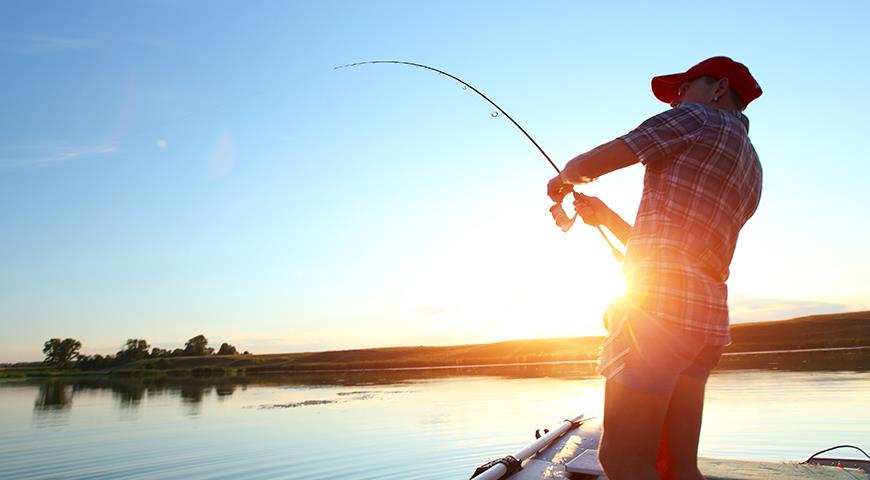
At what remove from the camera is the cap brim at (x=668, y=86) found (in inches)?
116

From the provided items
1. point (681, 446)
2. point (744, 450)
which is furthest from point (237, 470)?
point (681, 446)

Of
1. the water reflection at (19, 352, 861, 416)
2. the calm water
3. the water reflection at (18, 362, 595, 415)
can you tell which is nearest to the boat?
the calm water

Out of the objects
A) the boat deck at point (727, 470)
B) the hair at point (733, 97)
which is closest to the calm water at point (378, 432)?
the boat deck at point (727, 470)

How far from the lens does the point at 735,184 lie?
104 inches

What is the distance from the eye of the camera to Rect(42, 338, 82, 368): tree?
13225cm

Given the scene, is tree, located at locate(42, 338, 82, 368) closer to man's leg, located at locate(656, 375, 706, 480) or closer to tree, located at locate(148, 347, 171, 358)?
tree, located at locate(148, 347, 171, 358)

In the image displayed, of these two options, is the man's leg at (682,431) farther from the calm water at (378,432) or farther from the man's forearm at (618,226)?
the calm water at (378,432)

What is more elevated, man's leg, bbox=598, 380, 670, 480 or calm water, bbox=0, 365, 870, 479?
man's leg, bbox=598, 380, 670, 480

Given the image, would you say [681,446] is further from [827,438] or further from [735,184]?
[827,438]

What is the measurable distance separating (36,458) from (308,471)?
8.41 meters

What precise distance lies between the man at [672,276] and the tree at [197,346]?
144 metres

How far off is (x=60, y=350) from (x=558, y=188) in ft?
518

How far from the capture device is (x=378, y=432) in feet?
58.4

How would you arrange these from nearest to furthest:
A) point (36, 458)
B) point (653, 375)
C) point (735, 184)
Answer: point (653, 375) → point (735, 184) → point (36, 458)
